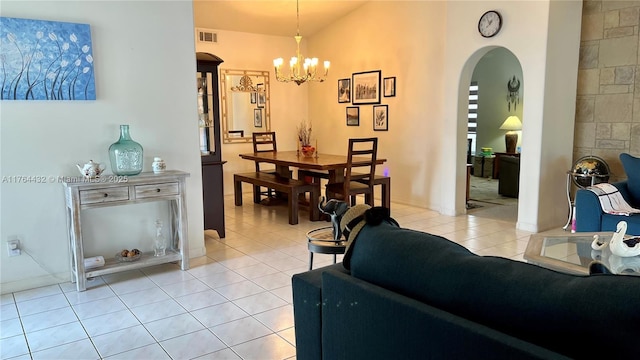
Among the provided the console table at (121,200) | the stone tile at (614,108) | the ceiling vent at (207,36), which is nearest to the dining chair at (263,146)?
the ceiling vent at (207,36)

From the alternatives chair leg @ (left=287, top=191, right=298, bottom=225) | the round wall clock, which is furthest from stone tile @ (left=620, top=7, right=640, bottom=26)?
chair leg @ (left=287, top=191, right=298, bottom=225)

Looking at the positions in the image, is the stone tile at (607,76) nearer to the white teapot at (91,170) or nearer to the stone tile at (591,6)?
the stone tile at (591,6)

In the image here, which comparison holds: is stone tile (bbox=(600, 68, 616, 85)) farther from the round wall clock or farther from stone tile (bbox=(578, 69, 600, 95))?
the round wall clock

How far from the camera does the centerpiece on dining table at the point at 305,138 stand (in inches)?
253

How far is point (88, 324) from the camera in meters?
2.88

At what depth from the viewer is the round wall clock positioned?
16.9 ft

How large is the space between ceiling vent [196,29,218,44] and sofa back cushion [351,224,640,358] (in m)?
6.40

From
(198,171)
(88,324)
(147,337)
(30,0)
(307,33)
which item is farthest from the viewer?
(307,33)

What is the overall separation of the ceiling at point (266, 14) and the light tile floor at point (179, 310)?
360 centimetres

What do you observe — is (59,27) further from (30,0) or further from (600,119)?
(600,119)

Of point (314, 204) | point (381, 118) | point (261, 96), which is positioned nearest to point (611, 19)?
point (381, 118)

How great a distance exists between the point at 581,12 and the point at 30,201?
18.7ft

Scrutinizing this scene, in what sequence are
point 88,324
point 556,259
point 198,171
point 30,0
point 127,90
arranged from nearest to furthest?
point 556,259 → point 88,324 → point 30,0 → point 127,90 → point 198,171

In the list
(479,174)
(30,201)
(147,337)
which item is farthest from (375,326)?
(479,174)
